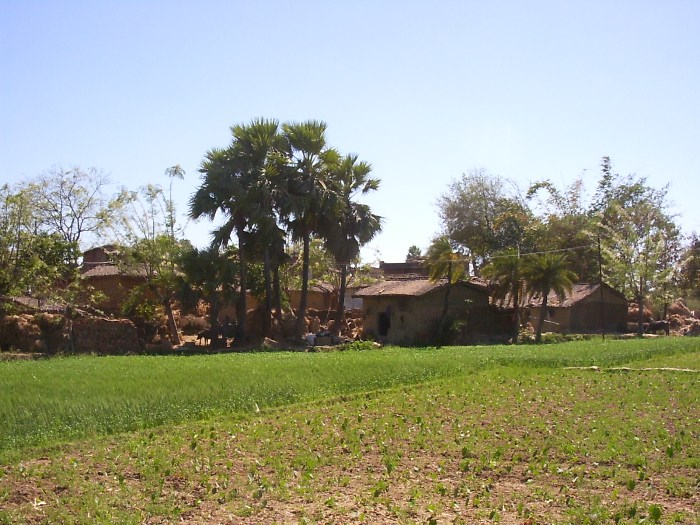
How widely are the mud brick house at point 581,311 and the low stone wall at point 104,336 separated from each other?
29008mm

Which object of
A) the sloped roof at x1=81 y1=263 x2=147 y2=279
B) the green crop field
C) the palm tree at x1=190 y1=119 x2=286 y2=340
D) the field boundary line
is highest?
the palm tree at x1=190 y1=119 x2=286 y2=340

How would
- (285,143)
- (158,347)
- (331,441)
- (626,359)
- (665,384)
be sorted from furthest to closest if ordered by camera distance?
(285,143) < (158,347) < (626,359) < (665,384) < (331,441)

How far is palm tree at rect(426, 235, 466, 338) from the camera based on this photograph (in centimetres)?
4496

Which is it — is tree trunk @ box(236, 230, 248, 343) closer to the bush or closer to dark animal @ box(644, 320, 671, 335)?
the bush

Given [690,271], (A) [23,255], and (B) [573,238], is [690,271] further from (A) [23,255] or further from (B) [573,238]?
(A) [23,255]

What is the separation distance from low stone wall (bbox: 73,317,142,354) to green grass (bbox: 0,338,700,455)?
35.3ft

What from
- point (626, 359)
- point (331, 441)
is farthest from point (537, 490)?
point (626, 359)

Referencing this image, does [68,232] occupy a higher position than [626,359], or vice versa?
[68,232]

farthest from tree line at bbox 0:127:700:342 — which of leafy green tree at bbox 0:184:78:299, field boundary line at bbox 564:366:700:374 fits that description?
field boundary line at bbox 564:366:700:374

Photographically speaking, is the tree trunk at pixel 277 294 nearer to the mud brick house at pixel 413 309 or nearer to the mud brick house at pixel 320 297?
the mud brick house at pixel 413 309

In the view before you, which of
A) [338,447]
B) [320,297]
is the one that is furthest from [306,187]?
[338,447]

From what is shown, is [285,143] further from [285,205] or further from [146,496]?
[146,496]

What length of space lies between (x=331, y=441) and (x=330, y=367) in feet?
33.1

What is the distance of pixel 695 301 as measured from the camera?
3334 inches
